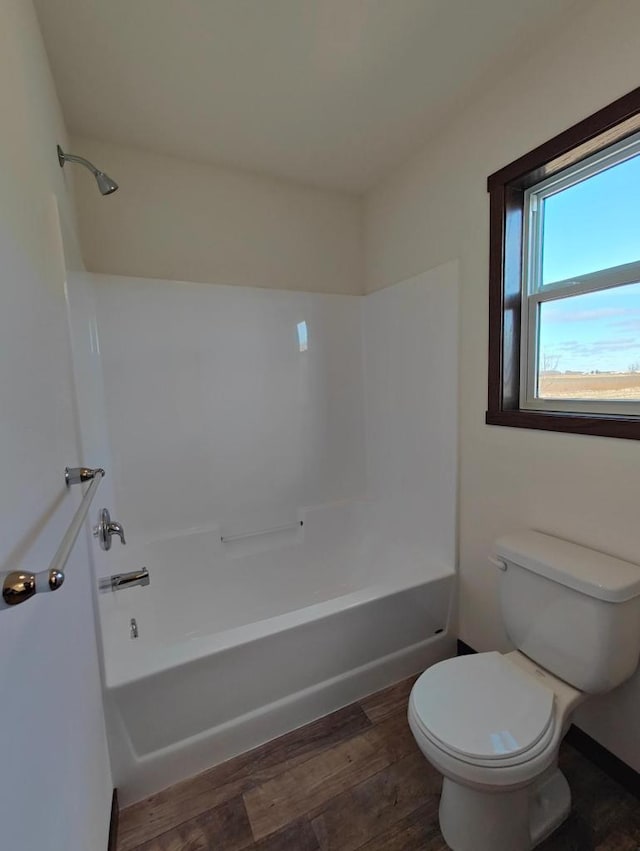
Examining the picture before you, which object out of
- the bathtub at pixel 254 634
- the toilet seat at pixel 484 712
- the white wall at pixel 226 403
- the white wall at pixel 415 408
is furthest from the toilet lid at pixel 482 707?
the white wall at pixel 226 403

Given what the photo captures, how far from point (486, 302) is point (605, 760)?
1.70 meters

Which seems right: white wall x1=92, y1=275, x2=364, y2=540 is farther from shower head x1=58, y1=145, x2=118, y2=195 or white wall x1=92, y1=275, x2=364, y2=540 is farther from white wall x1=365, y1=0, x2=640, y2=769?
white wall x1=365, y1=0, x2=640, y2=769

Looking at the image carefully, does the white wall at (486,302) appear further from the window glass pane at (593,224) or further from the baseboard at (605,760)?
the window glass pane at (593,224)

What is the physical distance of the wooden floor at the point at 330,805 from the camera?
114 cm

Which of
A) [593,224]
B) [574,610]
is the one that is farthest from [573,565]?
[593,224]

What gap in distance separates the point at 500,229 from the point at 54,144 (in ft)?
5.26

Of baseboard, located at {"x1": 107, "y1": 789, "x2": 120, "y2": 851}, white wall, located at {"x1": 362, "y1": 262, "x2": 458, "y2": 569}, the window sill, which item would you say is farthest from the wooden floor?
the window sill

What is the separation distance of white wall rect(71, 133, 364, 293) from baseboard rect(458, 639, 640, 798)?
236cm

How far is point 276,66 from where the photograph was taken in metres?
1.39

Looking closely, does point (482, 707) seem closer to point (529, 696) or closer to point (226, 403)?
point (529, 696)

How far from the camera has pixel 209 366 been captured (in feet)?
6.86

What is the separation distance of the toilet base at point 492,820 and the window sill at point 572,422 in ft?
3.44

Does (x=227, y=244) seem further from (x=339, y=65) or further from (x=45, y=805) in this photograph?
(x=45, y=805)

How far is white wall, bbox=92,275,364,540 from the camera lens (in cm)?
193
